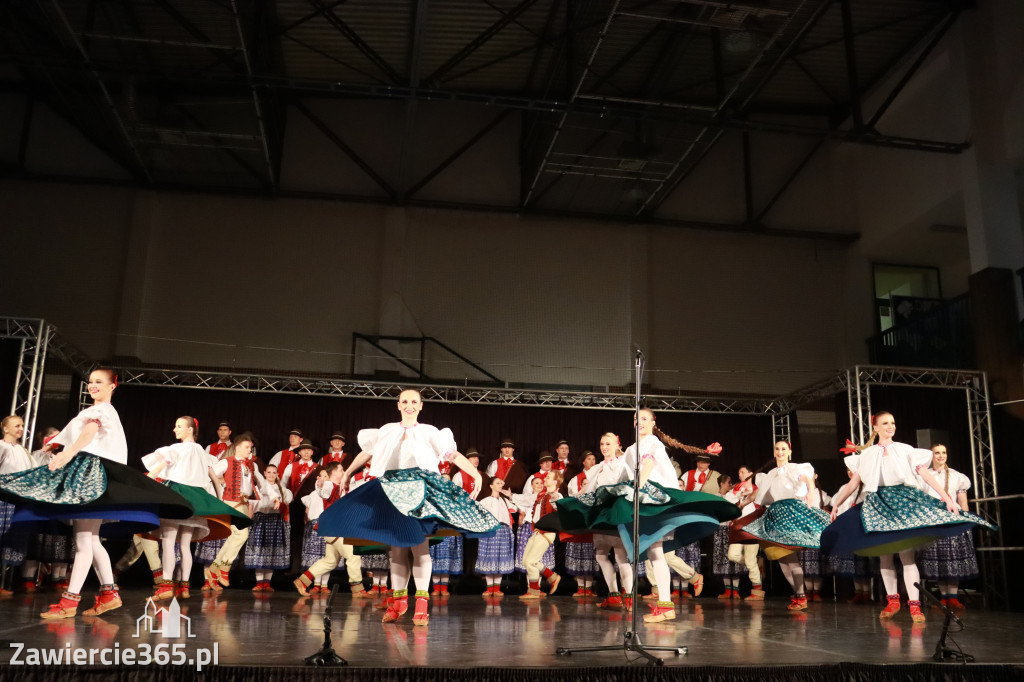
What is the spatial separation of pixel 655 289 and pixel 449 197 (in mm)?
3750

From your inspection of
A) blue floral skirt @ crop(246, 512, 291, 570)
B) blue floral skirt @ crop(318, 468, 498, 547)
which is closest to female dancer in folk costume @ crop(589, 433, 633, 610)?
blue floral skirt @ crop(318, 468, 498, 547)

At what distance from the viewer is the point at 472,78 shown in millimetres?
14156

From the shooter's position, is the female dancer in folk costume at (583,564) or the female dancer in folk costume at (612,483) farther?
the female dancer in folk costume at (583,564)

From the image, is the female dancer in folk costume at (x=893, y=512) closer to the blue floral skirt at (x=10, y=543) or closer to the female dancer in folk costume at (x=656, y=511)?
the female dancer in folk costume at (x=656, y=511)

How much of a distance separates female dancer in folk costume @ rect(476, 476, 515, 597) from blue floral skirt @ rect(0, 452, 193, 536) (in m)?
5.36

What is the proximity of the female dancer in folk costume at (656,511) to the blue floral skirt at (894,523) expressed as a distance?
924 mm

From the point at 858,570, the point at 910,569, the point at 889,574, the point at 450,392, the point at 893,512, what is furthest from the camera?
the point at 450,392

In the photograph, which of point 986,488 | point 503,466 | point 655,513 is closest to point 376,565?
point 503,466

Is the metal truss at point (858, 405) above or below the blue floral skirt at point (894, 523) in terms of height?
above

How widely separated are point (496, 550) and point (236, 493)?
3.14 meters

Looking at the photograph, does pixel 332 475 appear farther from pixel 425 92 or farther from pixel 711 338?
pixel 711 338

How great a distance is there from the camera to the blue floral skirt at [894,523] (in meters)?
5.84

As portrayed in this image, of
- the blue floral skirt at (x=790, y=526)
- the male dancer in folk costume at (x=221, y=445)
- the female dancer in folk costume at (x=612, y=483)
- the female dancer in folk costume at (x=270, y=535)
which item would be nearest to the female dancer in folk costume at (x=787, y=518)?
the blue floral skirt at (x=790, y=526)

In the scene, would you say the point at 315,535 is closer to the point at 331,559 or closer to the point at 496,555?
the point at 331,559
